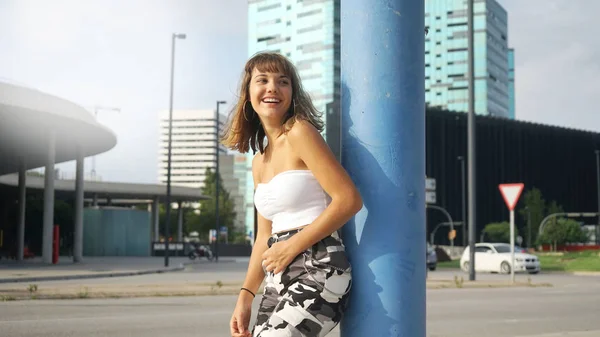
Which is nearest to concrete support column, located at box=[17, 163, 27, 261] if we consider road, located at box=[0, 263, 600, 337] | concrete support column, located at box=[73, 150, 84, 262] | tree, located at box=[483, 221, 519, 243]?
concrete support column, located at box=[73, 150, 84, 262]

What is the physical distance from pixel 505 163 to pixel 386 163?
11021cm

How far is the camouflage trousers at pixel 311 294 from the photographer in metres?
2.42

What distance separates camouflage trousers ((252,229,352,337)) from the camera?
7.93ft

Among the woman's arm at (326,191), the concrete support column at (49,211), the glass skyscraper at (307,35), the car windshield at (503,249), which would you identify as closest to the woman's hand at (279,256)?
the woman's arm at (326,191)

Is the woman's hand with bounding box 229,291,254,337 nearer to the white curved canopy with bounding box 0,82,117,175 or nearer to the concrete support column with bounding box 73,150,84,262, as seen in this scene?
the white curved canopy with bounding box 0,82,117,175

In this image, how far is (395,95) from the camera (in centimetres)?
256

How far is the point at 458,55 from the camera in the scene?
138 meters

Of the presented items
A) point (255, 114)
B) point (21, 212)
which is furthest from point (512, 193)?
point (21, 212)

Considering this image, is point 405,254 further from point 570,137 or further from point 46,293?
point 570,137

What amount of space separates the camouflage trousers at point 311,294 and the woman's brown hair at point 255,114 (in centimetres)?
45

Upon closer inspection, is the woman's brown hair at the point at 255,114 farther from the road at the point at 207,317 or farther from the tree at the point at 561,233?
the tree at the point at 561,233

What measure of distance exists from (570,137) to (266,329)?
121m

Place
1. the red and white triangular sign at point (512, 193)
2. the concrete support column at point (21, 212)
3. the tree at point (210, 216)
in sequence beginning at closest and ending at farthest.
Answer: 1. the red and white triangular sign at point (512, 193)
2. the concrete support column at point (21, 212)
3. the tree at point (210, 216)

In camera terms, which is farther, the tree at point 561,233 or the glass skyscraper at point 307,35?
the glass skyscraper at point 307,35
